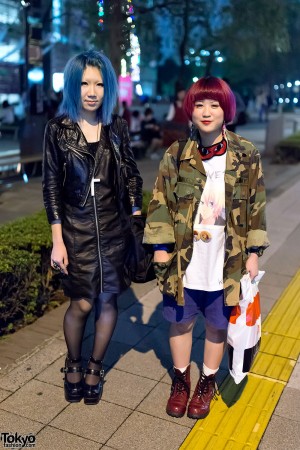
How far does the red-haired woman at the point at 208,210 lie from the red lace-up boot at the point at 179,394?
459mm

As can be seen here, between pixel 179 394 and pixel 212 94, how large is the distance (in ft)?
5.49

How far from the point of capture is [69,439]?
108 inches

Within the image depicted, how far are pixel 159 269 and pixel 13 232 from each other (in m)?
1.95

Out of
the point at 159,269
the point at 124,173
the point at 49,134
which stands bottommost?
the point at 159,269

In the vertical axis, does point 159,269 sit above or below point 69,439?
above

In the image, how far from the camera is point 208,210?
2752 millimetres

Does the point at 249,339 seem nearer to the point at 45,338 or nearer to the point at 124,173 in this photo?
the point at 124,173

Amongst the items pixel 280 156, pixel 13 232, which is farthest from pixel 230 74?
pixel 13 232

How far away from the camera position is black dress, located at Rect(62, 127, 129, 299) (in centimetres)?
291

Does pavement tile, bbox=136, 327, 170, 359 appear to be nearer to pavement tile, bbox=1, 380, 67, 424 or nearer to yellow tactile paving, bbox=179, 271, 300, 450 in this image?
yellow tactile paving, bbox=179, 271, 300, 450

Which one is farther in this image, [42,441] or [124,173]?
[124,173]

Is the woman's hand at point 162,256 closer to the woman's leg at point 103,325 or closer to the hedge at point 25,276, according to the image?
the woman's leg at point 103,325

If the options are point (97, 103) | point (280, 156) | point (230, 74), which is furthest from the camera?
point (230, 74)

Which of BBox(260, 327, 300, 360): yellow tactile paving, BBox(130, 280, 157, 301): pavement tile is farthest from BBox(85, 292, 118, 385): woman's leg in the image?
BBox(130, 280, 157, 301): pavement tile
